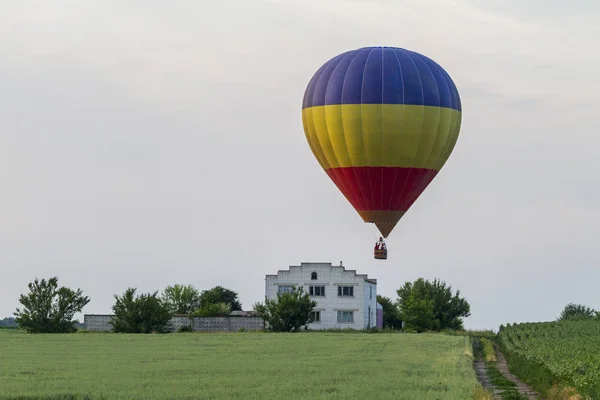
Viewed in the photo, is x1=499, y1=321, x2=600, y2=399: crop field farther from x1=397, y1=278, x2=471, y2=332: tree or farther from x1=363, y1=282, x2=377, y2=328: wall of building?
x1=397, y1=278, x2=471, y2=332: tree

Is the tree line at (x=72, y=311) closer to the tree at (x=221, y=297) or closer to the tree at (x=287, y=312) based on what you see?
the tree at (x=287, y=312)

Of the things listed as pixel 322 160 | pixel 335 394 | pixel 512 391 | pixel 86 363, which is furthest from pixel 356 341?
pixel 335 394

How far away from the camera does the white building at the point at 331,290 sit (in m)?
114

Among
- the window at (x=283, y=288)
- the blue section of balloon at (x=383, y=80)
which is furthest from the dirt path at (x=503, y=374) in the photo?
the window at (x=283, y=288)

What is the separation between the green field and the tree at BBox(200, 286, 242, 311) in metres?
74.7

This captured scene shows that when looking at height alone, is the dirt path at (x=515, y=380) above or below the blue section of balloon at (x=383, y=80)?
below

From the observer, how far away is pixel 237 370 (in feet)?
158

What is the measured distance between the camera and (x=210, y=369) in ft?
160

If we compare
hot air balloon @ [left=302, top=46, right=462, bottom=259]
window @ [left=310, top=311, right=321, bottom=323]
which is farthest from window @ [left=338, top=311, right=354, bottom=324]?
hot air balloon @ [left=302, top=46, right=462, bottom=259]

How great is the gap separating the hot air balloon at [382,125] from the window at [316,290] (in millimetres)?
55162

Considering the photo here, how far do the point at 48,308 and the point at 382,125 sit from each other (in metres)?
57.7

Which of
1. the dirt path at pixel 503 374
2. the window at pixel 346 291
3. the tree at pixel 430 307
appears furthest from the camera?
the tree at pixel 430 307

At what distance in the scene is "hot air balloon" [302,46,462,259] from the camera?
57812 mm

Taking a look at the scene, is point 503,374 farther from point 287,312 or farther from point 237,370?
point 287,312
